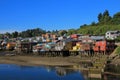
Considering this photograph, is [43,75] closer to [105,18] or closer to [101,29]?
[101,29]

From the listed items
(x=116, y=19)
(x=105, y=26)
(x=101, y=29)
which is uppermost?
(x=116, y=19)

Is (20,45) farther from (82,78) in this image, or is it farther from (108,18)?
(82,78)

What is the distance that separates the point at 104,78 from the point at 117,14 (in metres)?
114

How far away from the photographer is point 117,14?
153m

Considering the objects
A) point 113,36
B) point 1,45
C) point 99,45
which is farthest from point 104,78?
point 1,45

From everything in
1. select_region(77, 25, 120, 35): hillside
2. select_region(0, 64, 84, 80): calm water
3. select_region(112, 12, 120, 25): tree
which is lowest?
select_region(0, 64, 84, 80): calm water

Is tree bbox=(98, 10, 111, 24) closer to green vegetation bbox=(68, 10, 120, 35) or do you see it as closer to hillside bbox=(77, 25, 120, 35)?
green vegetation bbox=(68, 10, 120, 35)

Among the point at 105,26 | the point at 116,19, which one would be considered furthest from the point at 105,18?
the point at 105,26

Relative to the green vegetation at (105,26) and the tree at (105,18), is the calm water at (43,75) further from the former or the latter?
the tree at (105,18)

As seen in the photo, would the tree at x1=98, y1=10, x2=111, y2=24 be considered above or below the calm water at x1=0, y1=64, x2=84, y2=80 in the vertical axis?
above

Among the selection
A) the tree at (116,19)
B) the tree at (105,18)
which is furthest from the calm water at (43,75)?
the tree at (105,18)

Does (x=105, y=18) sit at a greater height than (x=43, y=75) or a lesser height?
greater

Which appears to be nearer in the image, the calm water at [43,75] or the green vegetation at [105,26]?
the calm water at [43,75]

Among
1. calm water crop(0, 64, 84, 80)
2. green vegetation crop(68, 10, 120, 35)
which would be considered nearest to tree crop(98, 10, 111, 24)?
green vegetation crop(68, 10, 120, 35)
